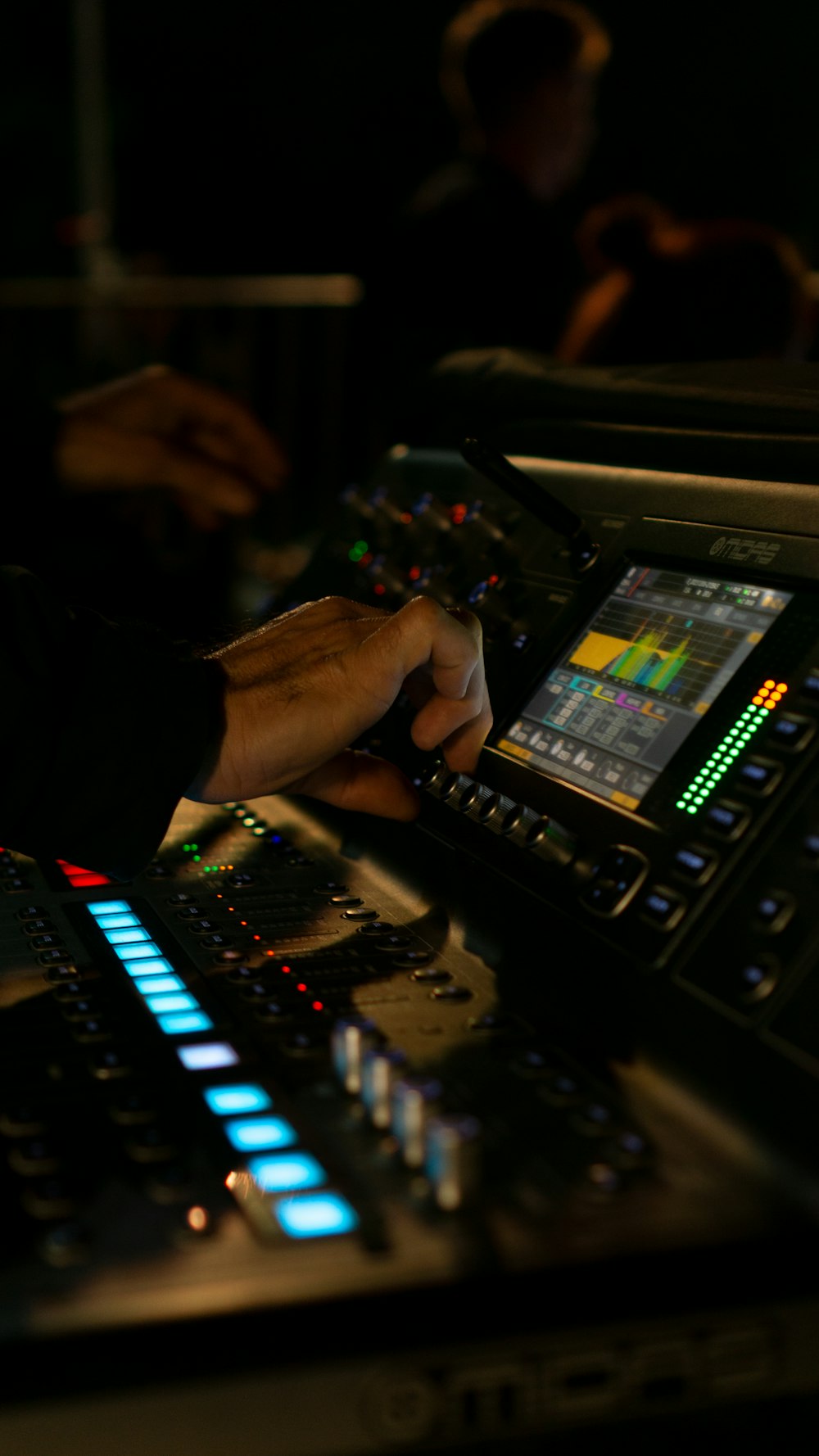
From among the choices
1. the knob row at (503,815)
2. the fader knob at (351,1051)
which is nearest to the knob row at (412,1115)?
the fader knob at (351,1051)

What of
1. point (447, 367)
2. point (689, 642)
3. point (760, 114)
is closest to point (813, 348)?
point (447, 367)

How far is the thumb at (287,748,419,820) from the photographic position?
968 mm

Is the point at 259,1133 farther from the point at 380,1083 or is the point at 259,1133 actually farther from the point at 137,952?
the point at 137,952

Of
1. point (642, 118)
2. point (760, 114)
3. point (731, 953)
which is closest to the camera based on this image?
point (731, 953)

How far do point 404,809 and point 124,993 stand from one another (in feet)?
1.04

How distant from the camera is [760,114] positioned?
799 centimetres

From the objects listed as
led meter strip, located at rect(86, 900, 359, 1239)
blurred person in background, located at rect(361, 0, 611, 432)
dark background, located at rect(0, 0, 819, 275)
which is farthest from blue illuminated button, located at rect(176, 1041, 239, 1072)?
dark background, located at rect(0, 0, 819, 275)

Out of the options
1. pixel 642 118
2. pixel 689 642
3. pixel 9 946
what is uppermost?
pixel 642 118

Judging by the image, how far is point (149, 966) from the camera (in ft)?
2.43

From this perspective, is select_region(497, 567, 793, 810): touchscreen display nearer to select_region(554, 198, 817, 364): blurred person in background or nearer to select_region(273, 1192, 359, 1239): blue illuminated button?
select_region(273, 1192, 359, 1239): blue illuminated button

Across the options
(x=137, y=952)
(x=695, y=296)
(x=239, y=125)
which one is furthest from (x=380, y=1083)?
(x=239, y=125)

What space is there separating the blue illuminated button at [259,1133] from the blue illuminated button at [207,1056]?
0.05 m

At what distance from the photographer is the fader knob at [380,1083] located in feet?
1.86

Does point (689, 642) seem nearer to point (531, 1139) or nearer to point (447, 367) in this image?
point (531, 1139)
